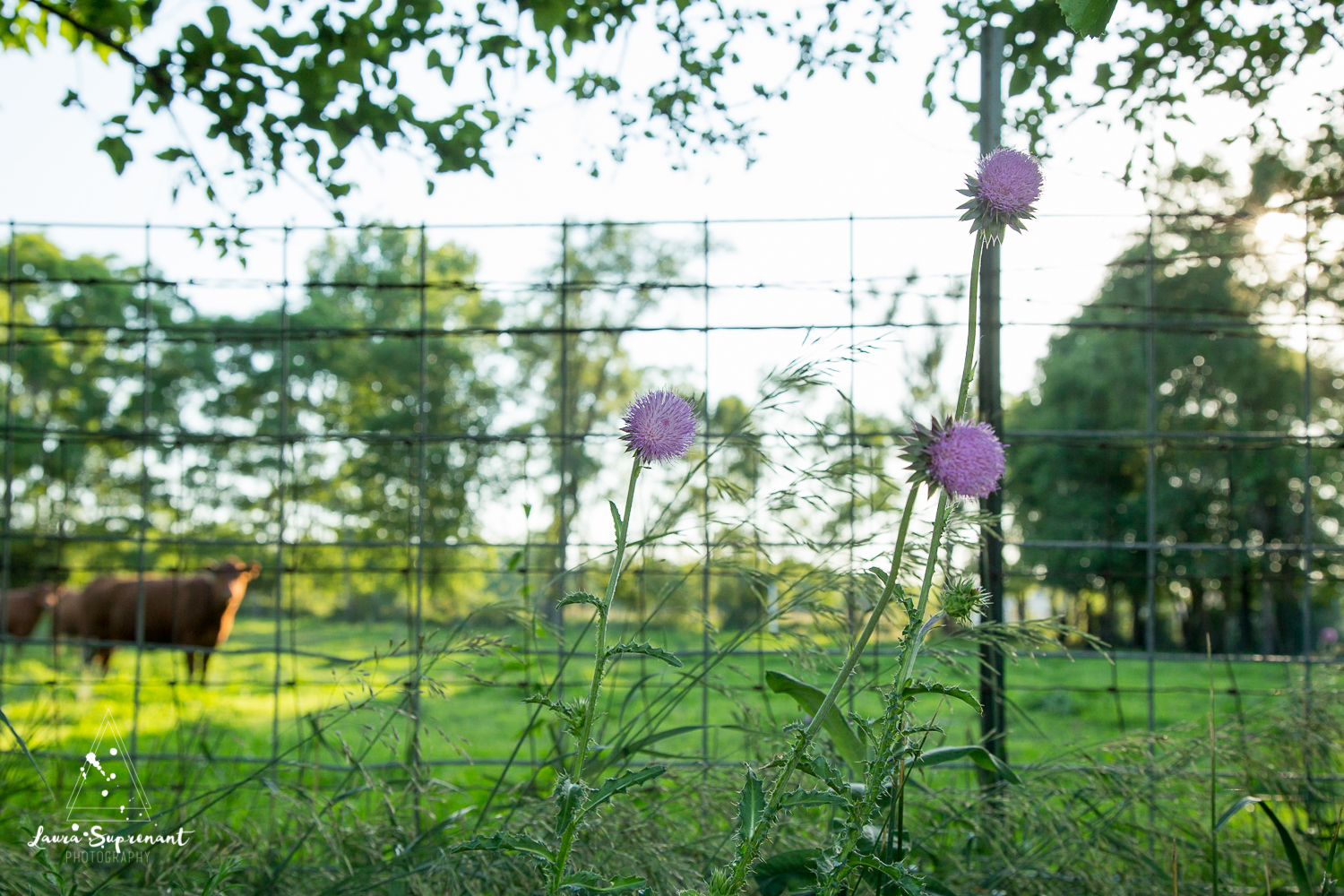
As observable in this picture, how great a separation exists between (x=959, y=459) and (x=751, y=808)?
55cm

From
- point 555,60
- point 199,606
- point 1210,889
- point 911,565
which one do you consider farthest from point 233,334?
point 199,606

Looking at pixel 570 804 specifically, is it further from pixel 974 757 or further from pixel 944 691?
pixel 974 757

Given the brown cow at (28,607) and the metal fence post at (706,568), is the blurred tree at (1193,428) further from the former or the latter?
the brown cow at (28,607)

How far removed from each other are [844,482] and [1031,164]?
1.14m

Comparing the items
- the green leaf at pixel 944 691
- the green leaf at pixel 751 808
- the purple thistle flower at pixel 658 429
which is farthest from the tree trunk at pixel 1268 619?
the purple thistle flower at pixel 658 429

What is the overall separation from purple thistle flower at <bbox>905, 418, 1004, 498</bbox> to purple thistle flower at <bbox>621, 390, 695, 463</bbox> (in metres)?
0.29

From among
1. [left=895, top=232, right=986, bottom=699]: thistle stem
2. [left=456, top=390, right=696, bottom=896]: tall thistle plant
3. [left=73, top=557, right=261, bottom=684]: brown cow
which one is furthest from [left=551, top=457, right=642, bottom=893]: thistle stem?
[left=73, top=557, right=261, bottom=684]: brown cow

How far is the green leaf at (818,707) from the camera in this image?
1.62 metres

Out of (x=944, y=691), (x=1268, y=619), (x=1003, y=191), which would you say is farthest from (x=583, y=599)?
(x=1268, y=619)

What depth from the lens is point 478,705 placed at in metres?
9.74

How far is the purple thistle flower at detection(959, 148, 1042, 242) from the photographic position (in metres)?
1.19

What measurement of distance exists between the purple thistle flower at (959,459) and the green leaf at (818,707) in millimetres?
664

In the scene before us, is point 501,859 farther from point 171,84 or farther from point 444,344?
point 444,344

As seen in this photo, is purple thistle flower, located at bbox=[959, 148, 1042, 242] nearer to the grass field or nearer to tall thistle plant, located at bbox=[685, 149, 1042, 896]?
tall thistle plant, located at bbox=[685, 149, 1042, 896]
